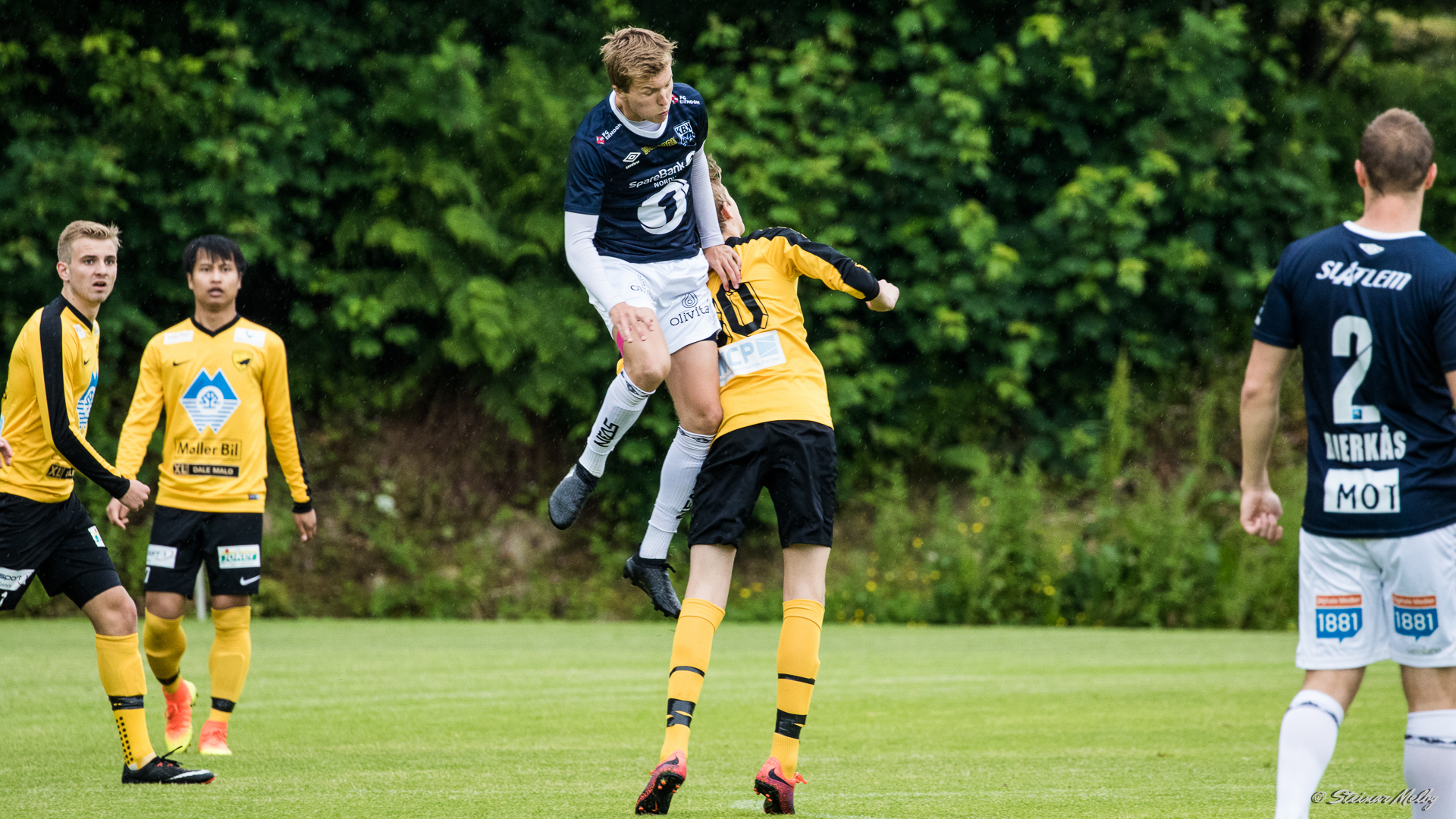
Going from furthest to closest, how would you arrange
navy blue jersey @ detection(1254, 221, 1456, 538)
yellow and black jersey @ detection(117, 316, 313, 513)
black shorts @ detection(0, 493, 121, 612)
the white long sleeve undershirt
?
yellow and black jersey @ detection(117, 316, 313, 513) → black shorts @ detection(0, 493, 121, 612) → the white long sleeve undershirt → navy blue jersey @ detection(1254, 221, 1456, 538)

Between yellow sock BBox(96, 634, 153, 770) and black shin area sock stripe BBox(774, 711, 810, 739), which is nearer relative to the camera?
black shin area sock stripe BBox(774, 711, 810, 739)

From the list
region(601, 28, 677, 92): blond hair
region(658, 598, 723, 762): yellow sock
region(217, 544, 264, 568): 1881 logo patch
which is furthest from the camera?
region(217, 544, 264, 568): 1881 logo patch

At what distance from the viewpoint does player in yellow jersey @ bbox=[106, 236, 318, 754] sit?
6.63m

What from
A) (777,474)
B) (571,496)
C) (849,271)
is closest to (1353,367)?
(849,271)

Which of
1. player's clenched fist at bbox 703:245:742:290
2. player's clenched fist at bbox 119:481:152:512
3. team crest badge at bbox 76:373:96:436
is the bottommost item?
player's clenched fist at bbox 119:481:152:512

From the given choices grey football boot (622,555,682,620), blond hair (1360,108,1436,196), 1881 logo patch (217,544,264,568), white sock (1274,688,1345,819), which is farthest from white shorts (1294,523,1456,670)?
1881 logo patch (217,544,264,568)

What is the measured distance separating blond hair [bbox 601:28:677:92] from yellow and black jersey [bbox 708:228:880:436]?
0.72 metres

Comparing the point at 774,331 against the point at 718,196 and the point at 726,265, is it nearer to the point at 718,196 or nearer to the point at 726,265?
the point at 726,265

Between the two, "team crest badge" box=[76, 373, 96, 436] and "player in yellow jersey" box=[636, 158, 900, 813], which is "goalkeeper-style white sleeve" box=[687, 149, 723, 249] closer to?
"player in yellow jersey" box=[636, 158, 900, 813]

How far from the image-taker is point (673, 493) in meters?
5.68

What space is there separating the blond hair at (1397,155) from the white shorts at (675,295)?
2.42 m

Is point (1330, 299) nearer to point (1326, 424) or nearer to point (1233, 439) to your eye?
point (1326, 424)

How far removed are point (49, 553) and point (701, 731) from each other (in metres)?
3.39

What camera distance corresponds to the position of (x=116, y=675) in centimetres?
594
